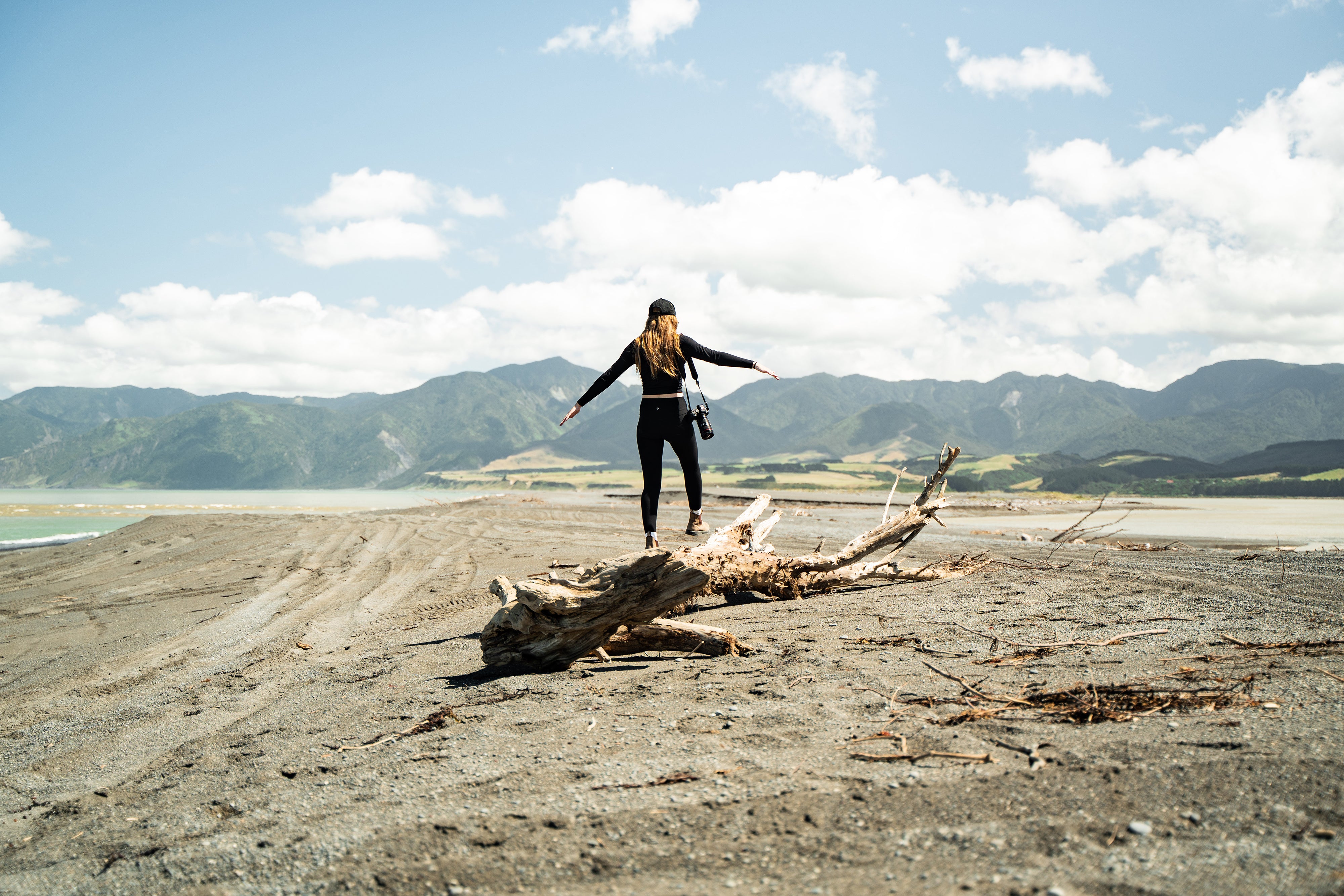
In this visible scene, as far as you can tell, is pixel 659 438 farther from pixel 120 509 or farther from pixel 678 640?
pixel 120 509

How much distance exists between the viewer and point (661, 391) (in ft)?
27.1

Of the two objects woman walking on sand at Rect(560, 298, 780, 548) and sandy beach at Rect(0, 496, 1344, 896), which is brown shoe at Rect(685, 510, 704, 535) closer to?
woman walking on sand at Rect(560, 298, 780, 548)

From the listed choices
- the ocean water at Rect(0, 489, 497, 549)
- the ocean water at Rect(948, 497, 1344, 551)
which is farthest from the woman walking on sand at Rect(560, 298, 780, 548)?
the ocean water at Rect(0, 489, 497, 549)

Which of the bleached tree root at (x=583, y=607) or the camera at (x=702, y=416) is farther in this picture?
the camera at (x=702, y=416)

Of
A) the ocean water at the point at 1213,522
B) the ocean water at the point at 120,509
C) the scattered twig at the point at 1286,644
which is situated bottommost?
the ocean water at the point at 120,509

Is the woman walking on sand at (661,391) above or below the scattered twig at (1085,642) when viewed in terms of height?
above

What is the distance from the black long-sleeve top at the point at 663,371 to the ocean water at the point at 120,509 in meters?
23.9

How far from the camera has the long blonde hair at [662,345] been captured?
8.18 m

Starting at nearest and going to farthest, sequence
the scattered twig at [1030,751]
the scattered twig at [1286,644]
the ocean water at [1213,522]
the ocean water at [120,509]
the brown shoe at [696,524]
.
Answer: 1. the scattered twig at [1030,751]
2. the scattered twig at [1286,644]
3. the brown shoe at [696,524]
4. the ocean water at [1213,522]
5. the ocean water at [120,509]

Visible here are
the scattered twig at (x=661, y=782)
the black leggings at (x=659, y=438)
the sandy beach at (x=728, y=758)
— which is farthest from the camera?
the black leggings at (x=659, y=438)

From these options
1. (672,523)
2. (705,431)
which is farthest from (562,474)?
(705,431)

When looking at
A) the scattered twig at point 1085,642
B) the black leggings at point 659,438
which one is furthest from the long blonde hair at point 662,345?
the scattered twig at point 1085,642

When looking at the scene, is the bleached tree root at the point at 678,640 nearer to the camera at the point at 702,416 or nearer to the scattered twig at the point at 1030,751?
the scattered twig at the point at 1030,751

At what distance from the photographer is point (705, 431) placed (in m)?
8.44
